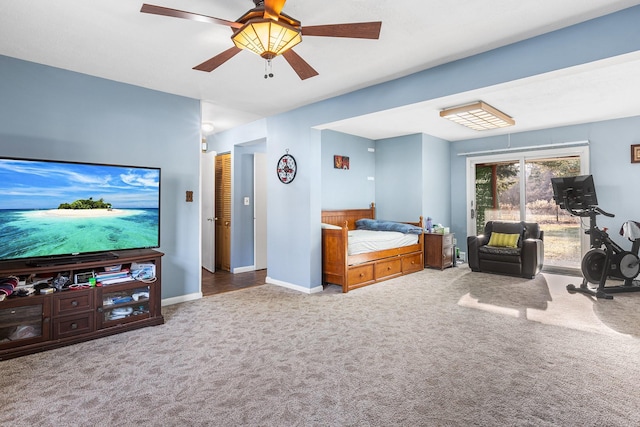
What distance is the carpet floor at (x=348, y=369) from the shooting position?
1876mm

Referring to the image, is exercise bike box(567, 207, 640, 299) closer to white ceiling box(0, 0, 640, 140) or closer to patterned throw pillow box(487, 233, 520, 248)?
patterned throw pillow box(487, 233, 520, 248)

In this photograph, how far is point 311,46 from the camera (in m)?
2.81

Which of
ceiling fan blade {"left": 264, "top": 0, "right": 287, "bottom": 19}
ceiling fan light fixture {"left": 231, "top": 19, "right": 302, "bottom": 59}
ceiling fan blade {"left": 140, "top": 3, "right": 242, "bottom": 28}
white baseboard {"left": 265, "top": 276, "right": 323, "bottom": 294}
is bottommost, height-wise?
white baseboard {"left": 265, "top": 276, "right": 323, "bottom": 294}

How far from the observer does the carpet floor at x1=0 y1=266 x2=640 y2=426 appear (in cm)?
188

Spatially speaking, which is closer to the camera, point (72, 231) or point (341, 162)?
point (72, 231)

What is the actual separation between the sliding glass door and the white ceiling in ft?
4.80

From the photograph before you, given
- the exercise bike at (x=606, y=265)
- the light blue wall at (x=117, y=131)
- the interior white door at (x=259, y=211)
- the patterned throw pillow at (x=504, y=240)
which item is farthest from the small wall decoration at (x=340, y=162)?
the exercise bike at (x=606, y=265)

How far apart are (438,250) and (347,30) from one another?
461 cm

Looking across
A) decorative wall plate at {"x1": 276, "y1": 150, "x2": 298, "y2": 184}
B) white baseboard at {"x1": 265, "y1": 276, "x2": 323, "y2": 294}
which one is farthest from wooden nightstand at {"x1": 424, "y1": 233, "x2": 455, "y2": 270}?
decorative wall plate at {"x1": 276, "y1": 150, "x2": 298, "y2": 184}

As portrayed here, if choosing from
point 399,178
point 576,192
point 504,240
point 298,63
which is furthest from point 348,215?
point 298,63

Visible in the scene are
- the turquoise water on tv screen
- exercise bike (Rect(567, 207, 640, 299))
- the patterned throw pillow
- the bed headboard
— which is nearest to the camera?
the turquoise water on tv screen

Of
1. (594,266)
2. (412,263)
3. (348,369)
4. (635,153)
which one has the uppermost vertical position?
(635,153)

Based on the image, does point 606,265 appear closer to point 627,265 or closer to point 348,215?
point 627,265

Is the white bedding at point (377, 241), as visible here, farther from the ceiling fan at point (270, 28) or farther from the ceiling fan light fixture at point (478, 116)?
the ceiling fan at point (270, 28)
